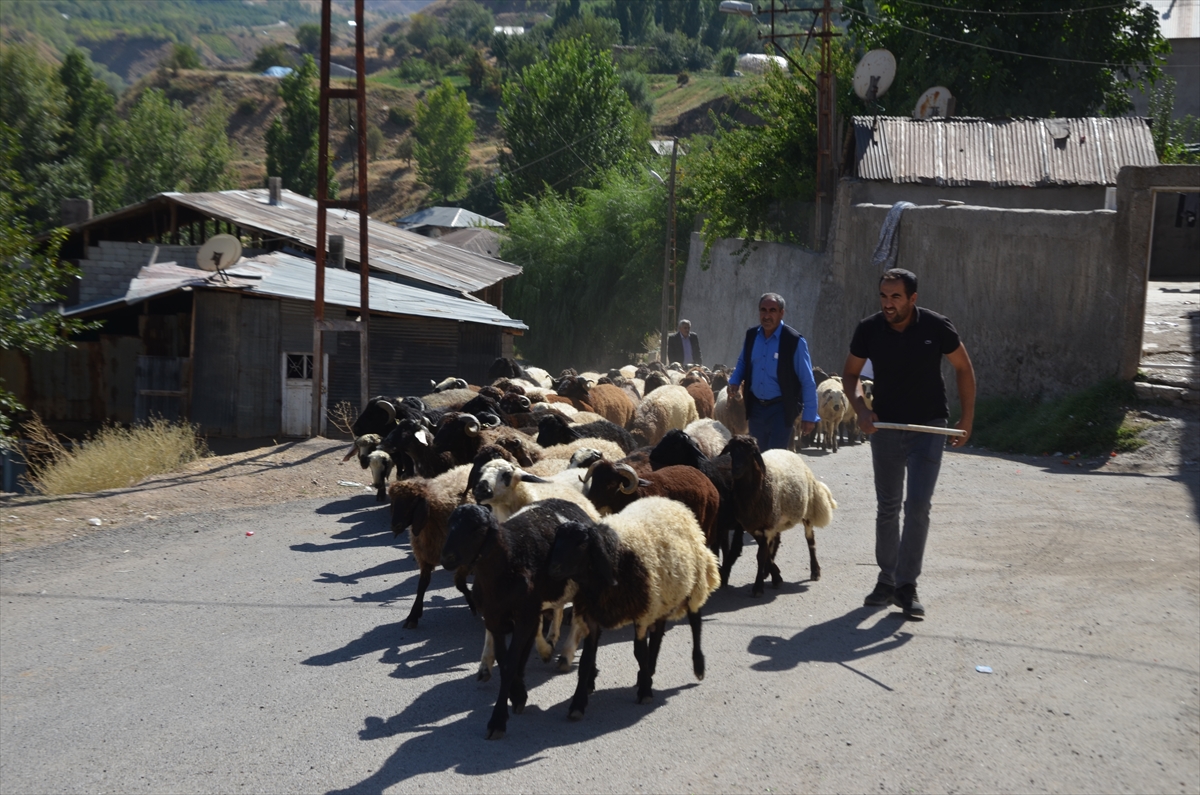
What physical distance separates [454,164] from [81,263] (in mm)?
52736

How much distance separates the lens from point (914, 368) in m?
6.96

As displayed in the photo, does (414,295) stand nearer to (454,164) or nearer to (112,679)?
(112,679)

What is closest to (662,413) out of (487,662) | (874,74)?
(487,662)

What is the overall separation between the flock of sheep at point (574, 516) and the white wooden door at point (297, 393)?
1142cm

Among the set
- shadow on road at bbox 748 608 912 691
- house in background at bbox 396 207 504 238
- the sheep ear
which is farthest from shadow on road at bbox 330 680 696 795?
house in background at bbox 396 207 504 238

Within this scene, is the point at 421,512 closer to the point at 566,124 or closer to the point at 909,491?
the point at 909,491

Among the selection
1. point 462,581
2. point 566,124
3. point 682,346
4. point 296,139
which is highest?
point 296,139

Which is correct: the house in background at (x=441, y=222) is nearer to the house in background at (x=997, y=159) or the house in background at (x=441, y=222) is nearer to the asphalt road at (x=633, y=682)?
the house in background at (x=997, y=159)

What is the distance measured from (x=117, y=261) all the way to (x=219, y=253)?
7.22m

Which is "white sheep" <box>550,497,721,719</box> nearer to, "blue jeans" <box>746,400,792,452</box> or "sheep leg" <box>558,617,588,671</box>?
"sheep leg" <box>558,617,588,671</box>

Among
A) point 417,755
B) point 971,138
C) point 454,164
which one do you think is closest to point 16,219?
point 417,755

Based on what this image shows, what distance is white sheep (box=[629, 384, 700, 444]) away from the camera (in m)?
12.3

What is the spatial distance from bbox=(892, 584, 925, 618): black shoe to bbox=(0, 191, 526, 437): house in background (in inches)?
616

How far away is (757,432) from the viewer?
359 inches
